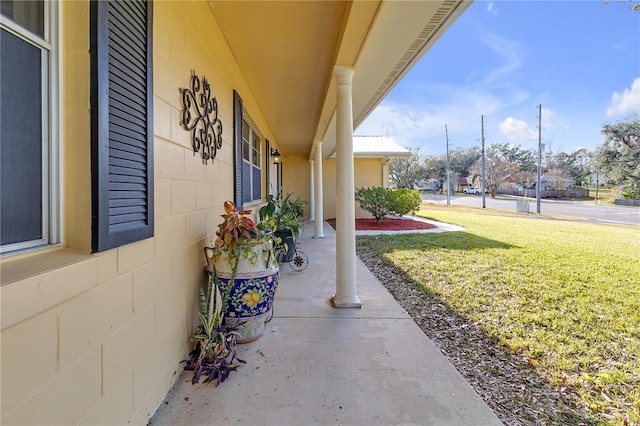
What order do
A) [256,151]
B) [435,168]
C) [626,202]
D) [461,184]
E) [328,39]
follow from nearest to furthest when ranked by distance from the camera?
1. [328,39]
2. [256,151]
3. [626,202]
4. [435,168]
5. [461,184]

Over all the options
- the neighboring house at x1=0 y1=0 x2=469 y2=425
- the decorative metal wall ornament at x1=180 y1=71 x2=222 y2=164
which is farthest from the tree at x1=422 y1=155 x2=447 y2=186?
the decorative metal wall ornament at x1=180 y1=71 x2=222 y2=164

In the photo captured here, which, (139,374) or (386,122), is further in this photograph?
(386,122)

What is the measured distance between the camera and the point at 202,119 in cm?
250

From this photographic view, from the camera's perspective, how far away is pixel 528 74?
35.1m

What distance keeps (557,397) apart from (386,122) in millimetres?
62598

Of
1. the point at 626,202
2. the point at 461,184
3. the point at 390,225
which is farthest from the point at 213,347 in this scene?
the point at 461,184

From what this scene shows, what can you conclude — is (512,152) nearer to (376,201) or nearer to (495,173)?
(495,173)

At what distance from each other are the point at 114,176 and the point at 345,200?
8.19ft

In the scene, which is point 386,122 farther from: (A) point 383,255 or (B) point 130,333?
(B) point 130,333

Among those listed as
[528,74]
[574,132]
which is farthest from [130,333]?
[574,132]

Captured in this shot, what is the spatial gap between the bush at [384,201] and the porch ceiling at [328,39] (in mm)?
6337

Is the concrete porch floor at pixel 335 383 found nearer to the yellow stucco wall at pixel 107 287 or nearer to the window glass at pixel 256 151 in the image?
the yellow stucco wall at pixel 107 287

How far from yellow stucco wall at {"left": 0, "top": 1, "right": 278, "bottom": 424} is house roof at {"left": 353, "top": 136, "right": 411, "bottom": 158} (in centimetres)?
964

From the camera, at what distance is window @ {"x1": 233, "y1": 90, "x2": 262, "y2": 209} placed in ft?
12.2
